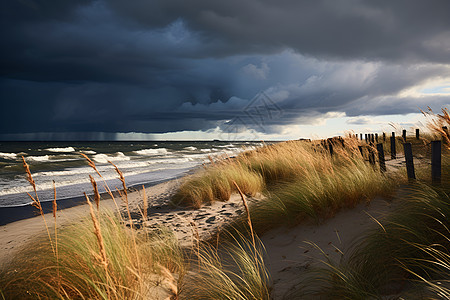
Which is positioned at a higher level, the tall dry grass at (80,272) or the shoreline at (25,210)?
the tall dry grass at (80,272)

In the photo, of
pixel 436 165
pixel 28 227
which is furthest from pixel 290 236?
pixel 28 227

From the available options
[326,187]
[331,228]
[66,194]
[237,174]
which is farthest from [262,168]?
[66,194]

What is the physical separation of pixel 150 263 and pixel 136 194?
7.94 meters

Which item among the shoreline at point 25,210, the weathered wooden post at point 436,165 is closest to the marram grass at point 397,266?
the weathered wooden post at point 436,165

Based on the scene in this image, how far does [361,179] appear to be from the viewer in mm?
4355

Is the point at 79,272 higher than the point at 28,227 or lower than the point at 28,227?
higher

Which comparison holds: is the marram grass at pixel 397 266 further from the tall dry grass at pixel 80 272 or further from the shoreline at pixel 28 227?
the shoreline at pixel 28 227

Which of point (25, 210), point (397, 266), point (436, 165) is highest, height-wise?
Result: point (436, 165)

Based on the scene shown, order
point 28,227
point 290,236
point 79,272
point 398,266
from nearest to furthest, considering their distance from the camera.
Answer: point 79,272, point 398,266, point 290,236, point 28,227

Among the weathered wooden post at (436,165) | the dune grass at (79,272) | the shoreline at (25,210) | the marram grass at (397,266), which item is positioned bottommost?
the shoreline at (25,210)

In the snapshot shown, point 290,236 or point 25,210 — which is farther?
point 25,210

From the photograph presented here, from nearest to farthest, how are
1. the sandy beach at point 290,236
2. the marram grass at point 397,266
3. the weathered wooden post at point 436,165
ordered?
the marram grass at point 397,266 → the sandy beach at point 290,236 → the weathered wooden post at point 436,165

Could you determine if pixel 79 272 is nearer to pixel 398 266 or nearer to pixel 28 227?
pixel 398 266

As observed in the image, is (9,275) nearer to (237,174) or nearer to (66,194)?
(237,174)
